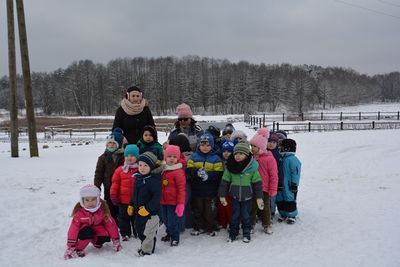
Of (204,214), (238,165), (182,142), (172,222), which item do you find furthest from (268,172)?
(172,222)

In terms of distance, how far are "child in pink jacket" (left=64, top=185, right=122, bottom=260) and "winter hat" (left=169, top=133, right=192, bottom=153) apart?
5.15 feet

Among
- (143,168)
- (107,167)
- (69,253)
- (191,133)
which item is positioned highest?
(191,133)

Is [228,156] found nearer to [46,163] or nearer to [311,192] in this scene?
[311,192]

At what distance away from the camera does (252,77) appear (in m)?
87.3

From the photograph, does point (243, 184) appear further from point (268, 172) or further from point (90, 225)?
point (90, 225)

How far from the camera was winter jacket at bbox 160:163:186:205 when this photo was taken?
4.89 metres

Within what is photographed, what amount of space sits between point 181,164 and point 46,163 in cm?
879

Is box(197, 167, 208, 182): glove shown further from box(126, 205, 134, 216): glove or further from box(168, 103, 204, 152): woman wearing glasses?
box(126, 205, 134, 216): glove

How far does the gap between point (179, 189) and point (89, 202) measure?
124 cm

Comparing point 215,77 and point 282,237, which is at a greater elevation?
point 215,77

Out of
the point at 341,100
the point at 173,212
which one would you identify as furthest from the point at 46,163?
the point at 341,100

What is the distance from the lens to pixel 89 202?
455 cm

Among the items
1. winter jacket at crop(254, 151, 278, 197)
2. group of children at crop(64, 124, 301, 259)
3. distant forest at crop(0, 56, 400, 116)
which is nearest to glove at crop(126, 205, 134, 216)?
group of children at crop(64, 124, 301, 259)

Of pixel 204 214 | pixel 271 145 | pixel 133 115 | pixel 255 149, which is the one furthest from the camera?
pixel 271 145
